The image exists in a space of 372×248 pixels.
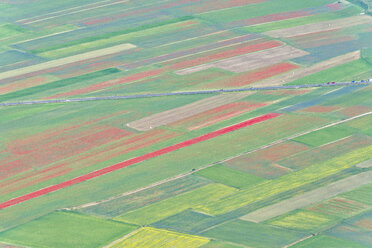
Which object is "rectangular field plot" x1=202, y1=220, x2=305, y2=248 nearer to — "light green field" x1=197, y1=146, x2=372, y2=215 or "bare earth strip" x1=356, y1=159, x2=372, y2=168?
"light green field" x1=197, y1=146, x2=372, y2=215

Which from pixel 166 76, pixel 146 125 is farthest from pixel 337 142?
pixel 166 76

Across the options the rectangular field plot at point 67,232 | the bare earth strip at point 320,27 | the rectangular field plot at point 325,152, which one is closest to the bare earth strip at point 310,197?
the rectangular field plot at point 325,152

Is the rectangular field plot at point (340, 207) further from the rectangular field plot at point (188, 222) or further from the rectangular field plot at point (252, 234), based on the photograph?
the rectangular field plot at point (188, 222)

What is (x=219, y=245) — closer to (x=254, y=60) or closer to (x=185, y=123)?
(x=185, y=123)

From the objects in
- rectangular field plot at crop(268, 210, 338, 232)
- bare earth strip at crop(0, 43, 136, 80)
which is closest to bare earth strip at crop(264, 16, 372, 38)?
bare earth strip at crop(0, 43, 136, 80)

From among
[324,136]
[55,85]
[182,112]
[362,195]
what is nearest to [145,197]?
[362,195]

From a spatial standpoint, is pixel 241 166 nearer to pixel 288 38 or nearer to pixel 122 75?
pixel 122 75
